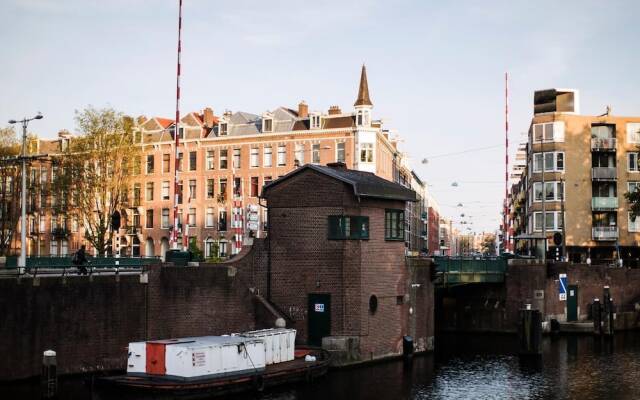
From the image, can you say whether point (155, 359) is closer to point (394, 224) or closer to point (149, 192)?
point (394, 224)

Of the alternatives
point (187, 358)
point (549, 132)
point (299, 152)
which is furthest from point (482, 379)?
point (299, 152)

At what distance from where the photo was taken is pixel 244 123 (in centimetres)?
10388

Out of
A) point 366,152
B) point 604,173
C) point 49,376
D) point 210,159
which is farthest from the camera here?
point 210,159

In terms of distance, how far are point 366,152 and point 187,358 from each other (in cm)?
6125

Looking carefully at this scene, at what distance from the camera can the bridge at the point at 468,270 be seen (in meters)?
63.1

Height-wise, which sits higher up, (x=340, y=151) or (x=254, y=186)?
(x=340, y=151)

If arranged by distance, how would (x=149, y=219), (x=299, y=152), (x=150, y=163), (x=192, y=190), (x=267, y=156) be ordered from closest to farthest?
(x=299, y=152)
(x=267, y=156)
(x=192, y=190)
(x=149, y=219)
(x=150, y=163)

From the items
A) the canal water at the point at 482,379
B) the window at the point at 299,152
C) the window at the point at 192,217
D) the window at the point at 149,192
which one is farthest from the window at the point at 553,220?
the window at the point at 149,192

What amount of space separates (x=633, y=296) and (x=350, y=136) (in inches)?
1435

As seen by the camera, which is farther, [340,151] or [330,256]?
[340,151]

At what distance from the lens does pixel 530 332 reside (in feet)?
186

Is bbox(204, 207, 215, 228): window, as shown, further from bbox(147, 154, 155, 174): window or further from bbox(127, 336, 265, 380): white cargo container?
bbox(127, 336, 265, 380): white cargo container

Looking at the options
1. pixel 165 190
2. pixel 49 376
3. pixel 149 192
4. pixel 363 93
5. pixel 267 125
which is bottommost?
pixel 49 376

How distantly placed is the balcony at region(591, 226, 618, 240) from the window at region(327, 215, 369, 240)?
52565 millimetres
